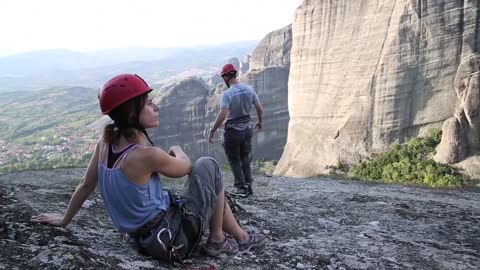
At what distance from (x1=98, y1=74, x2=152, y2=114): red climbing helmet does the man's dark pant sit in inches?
160

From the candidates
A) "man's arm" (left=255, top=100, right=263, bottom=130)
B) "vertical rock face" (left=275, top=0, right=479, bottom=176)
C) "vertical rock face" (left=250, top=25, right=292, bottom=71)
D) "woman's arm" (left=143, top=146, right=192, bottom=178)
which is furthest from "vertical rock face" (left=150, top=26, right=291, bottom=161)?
"woman's arm" (left=143, top=146, right=192, bottom=178)

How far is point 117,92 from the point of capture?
3396 mm

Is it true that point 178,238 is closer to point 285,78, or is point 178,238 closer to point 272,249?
point 272,249

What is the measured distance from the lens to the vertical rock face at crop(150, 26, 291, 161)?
180 ft

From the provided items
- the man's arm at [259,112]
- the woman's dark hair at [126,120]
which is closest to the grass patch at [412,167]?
the man's arm at [259,112]

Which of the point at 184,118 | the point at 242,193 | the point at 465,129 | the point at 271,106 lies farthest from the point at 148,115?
the point at 184,118

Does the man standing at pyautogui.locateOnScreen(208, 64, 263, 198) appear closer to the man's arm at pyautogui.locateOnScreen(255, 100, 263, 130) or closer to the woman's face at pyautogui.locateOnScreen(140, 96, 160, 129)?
the man's arm at pyautogui.locateOnScreen(255, 100, 263, 130)

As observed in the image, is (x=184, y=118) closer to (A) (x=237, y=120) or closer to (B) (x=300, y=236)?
(A) (x=237, y=120)

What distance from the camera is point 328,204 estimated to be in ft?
25.6

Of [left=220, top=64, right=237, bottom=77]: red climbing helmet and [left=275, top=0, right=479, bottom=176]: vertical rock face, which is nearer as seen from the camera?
[left=220, top=64, right=237, bottom=77]: red climbing helmet

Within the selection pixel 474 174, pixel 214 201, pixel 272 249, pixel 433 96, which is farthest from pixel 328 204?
pixel 433 96

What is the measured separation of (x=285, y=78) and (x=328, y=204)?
5214 centimetres

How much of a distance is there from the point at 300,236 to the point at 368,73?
996 inches

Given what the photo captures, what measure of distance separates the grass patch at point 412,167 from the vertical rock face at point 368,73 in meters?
1.65
